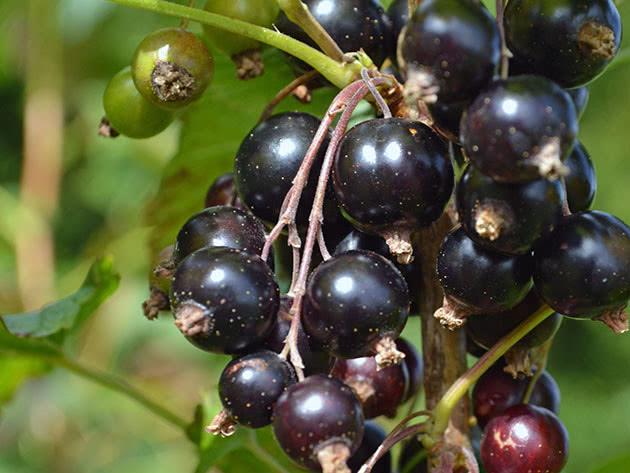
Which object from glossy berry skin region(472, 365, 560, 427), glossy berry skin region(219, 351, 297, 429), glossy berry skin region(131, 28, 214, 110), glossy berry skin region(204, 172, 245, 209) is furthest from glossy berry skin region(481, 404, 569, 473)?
Result: glossy berry skin region(131, 28, 214, 110)

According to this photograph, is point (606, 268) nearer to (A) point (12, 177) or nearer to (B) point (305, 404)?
(B) point (305, 404)

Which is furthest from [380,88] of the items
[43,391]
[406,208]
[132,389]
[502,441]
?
[43,391]

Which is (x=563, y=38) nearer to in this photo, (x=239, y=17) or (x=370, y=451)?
(x=239, y=17)

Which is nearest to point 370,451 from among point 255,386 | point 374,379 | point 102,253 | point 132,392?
point 374,379

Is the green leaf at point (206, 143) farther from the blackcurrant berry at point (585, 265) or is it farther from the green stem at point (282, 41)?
the blackcurrant berry at point (585, 265)

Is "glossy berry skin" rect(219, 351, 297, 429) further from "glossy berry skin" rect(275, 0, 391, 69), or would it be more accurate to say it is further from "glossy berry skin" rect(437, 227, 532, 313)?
"glossy berry skin" rect(275, 0, 391, 69)

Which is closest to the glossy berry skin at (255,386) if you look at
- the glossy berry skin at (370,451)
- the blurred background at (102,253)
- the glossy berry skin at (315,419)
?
the glossy berry skin at (315,419)
